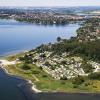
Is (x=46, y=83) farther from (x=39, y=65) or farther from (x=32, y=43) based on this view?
(x=32, y=43)

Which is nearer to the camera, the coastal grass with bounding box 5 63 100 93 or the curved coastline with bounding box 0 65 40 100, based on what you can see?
the curved coastline with bounding box 0 65 40 100

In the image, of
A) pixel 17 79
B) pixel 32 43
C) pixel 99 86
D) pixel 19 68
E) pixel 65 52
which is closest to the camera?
pixel 99 86

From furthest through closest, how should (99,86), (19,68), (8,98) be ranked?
(19,68) < (99,86) < (8,98)

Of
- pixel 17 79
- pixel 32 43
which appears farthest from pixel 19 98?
pixel 32 43

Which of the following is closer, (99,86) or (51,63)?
(99,86)

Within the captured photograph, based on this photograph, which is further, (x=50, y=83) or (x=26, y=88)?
(x=50, y=83)

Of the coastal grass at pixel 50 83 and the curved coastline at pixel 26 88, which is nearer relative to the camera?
the curved coastline at pixel 26 88

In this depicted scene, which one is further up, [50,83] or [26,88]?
[50,83]
